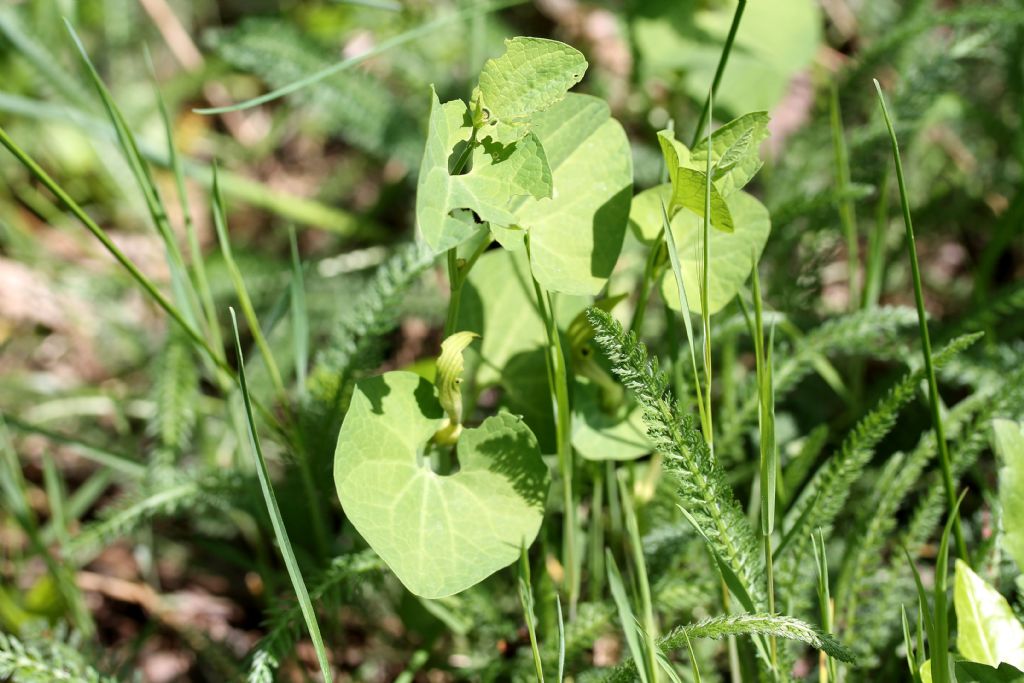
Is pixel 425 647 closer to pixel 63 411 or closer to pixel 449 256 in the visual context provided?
pixel 449 256

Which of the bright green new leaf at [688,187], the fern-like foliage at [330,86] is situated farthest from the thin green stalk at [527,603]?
the fern-like foliage at [330,86]

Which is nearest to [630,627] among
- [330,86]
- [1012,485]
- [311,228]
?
[1012,485]

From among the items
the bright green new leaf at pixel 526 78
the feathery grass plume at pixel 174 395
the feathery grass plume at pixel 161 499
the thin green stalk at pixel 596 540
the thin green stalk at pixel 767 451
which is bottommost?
the feathery grass plume at pixel 174 395

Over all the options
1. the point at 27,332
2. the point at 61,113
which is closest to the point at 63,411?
the point at 27,332

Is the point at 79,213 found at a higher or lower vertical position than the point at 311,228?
higher

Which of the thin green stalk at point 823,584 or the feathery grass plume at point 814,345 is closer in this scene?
the thin green stalk at point 823,584

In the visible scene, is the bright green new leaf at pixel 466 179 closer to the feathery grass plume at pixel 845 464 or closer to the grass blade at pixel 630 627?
the grass blade at pixel 630 627

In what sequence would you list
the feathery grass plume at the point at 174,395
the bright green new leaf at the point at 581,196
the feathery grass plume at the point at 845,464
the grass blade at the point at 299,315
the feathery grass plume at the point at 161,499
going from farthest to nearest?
the feathery grass plume at the point at 174,395 < the feathery grass plume at the point at 161,499 < the grass blade at the point at 299,315 < the feathery grass plume at the point at 845,464 < the bright green new leaf at the point at 581,196

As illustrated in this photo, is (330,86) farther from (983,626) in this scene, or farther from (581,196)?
(983,626)
